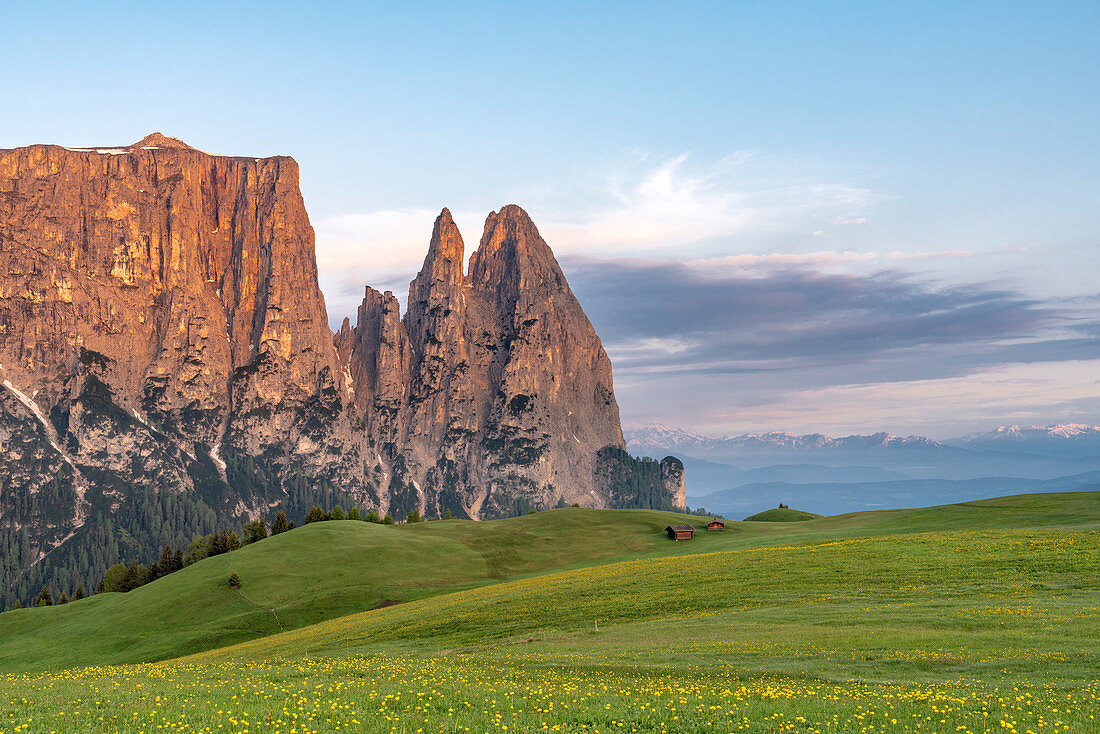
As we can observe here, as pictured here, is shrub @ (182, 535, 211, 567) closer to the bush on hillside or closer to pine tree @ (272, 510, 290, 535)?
the bush on hillside

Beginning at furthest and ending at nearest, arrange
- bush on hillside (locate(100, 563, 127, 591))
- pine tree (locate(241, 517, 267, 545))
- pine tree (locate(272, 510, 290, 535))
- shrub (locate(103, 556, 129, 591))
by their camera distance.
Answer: pine tree (locate(241, 517, 267, 545)) < pine tree (locate(272, 510, 290, 535)) < bush on hillside (locate(100, 563, 127, 591)) < shrub (locate(103, 556, 129, 591))

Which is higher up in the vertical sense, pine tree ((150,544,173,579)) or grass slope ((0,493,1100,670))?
grass slope ((0,493,1100,670))

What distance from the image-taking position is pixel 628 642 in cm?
4097

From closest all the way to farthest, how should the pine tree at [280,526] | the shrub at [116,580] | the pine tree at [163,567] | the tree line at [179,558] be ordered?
1. the tree line at [179,558]
2. the pine tree at [163,567]
3. the shrub at [116,580]
4. the pine tree at [280,526]

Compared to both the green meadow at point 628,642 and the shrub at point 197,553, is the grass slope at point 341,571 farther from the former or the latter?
the shrub at point 197,553

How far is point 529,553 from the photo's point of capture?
4670 inches

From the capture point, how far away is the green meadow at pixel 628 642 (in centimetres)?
2194

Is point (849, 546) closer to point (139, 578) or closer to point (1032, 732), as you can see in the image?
point (1032, 732)

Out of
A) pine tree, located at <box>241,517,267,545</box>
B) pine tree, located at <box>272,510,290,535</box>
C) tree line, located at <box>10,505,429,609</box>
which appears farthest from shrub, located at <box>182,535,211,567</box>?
pine tree, located at <box>272,510,290,535</box>

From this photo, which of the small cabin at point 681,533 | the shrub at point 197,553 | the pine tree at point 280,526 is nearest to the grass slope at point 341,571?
the small cabin at point 681,533

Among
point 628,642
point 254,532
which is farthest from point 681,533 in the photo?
point 254,532

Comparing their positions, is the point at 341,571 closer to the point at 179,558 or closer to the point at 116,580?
the point at 179,558

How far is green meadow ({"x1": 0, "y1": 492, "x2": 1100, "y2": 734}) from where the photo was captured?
21.9 metres

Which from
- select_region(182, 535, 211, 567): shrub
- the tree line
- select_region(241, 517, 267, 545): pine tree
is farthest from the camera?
select_region(241, 517, 267, 545): pine tree
